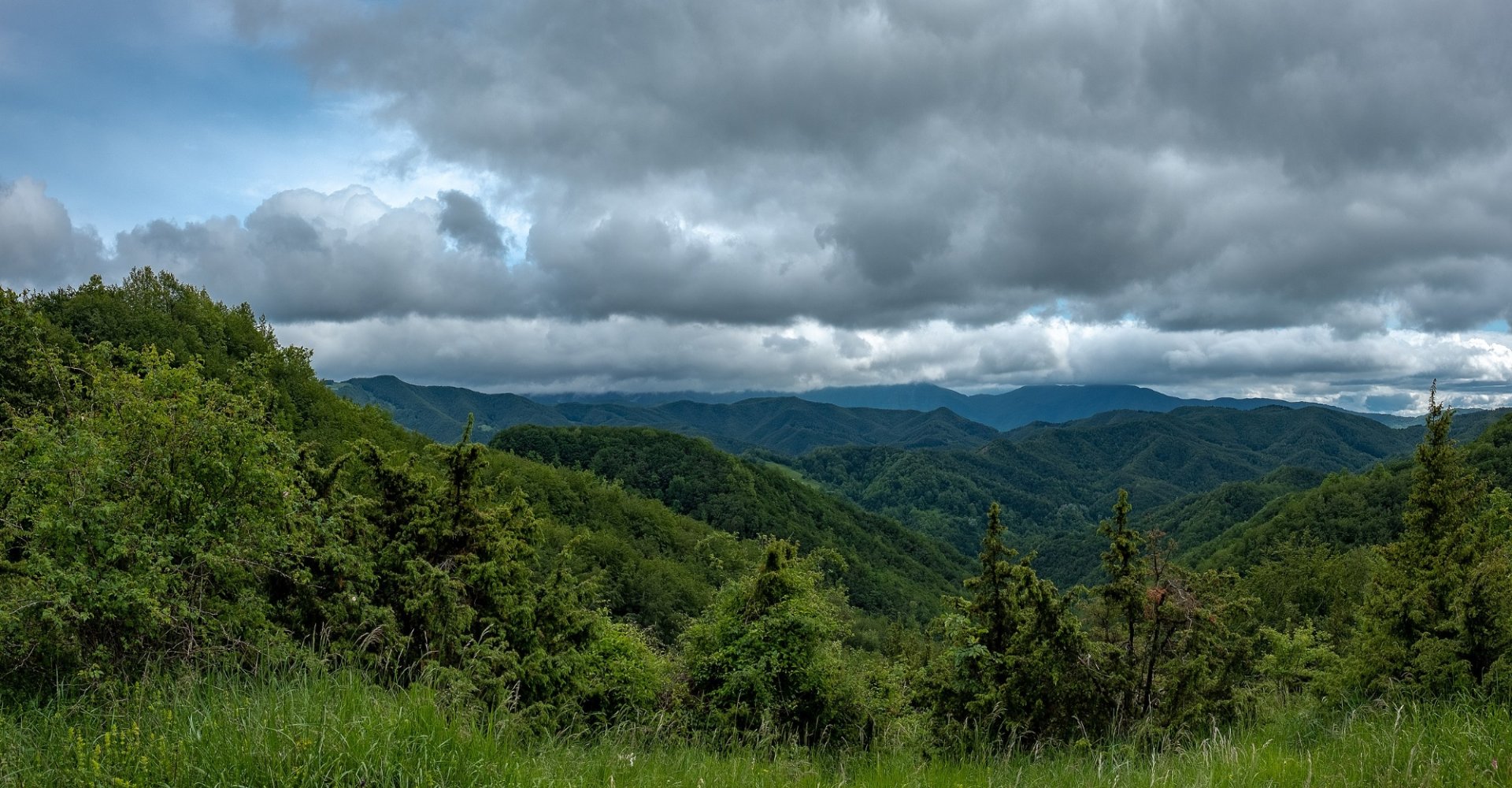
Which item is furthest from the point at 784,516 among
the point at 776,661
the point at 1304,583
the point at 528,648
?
the point at 528,648

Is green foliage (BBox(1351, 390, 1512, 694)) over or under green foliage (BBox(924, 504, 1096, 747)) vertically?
over

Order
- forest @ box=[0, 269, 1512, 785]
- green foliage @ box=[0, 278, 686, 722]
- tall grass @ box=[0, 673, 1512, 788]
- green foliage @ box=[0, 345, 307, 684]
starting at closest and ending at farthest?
1. tall grass @ box=[0, 673, 1512, 788]
2. forest @ box=[0, 269, 1512, 785]
3. green foliage @ box=[0, 345, 307, 684]
4. green foliage @ box=[0, 278, 686, 722]

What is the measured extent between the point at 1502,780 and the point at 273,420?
9972 mm

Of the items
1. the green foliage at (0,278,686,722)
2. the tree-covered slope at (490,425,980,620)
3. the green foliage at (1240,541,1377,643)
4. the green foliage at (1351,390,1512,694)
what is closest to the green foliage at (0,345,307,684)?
the green foliage at (0,278,686,722)

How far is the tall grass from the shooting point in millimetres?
3729

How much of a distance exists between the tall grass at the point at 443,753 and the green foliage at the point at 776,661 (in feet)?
17.0

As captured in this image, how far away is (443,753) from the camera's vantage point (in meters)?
3.98

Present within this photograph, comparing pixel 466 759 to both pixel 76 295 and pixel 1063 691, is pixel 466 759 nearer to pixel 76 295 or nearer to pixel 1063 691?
pixel 1063 691

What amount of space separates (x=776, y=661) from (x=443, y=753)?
7.78m

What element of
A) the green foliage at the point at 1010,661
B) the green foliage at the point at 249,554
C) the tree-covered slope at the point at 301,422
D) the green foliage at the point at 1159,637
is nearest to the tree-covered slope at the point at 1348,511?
the tree-covered slope at the point at 301,422

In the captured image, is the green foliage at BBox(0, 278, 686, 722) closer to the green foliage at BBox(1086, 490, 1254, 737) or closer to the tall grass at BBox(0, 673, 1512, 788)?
the tall grass at BBox(0, 673, 1512, 788)

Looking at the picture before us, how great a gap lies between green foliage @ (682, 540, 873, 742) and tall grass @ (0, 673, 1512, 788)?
519 centimetres

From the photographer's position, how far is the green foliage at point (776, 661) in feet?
36.2

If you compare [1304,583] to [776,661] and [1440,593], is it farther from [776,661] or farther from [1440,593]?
[776,661]
